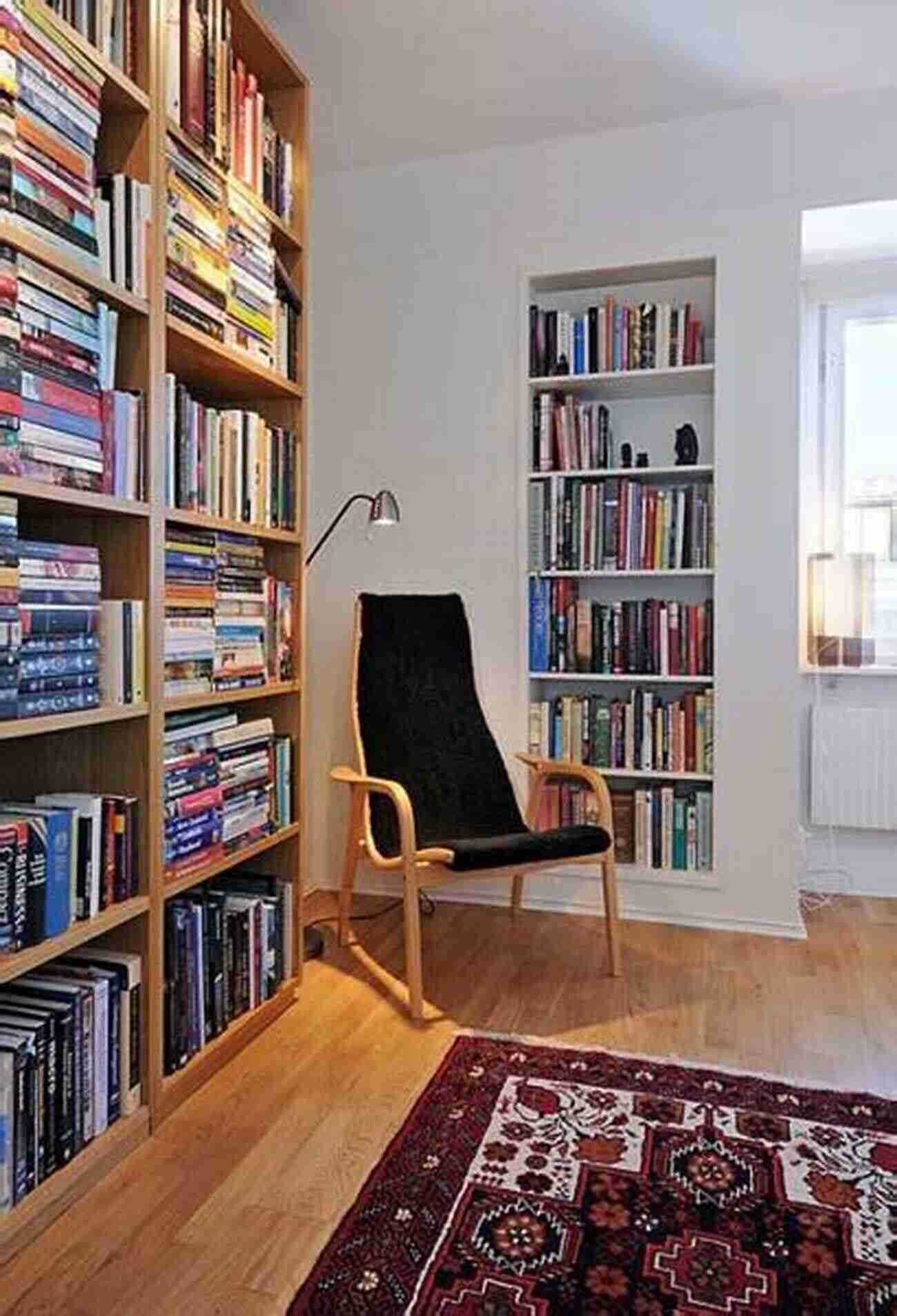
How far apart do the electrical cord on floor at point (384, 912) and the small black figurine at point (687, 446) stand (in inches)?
65.4

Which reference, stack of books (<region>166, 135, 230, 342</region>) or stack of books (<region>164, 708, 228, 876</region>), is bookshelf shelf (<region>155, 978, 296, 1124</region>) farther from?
stack of books (<region>166, 135, 230, 342</region>)

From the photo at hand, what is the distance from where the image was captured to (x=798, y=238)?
2.89m

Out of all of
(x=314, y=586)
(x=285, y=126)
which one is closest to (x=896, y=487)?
(x=314, y=586)

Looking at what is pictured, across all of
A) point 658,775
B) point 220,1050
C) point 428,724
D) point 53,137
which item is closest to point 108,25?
point 53,137

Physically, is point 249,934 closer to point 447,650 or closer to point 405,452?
point 447,650

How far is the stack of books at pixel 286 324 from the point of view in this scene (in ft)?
7.45

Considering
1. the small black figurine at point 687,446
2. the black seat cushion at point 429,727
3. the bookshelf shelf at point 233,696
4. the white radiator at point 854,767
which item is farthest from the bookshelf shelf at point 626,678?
the bookshelf shelf at point 233,696

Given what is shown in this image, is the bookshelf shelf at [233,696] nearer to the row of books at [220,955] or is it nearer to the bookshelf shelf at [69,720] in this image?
the bookshelf shelf at [69,720]

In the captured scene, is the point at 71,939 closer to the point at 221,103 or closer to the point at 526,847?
the point at 526,847

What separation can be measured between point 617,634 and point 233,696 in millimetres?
1474

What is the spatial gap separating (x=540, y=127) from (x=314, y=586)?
1.70m

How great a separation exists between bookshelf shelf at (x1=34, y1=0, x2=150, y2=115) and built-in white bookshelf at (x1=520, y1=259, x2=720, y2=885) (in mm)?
1657

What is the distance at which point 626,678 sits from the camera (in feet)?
10.1

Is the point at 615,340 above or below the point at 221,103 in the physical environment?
below
